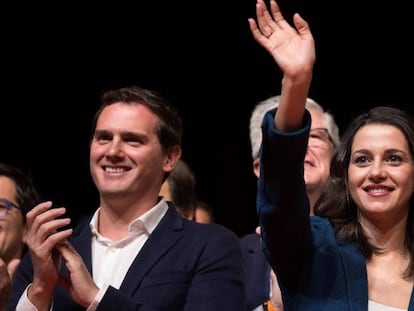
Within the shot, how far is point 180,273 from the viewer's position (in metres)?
2.62

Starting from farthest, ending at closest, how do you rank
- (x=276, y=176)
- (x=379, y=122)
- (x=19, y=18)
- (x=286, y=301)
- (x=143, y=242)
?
(x=19, y=18), (x=143, y=242), (x=379, y=122), (x=286, y=301), (x=276, y=176)

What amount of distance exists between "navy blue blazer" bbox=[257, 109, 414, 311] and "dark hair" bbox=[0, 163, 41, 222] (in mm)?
1353

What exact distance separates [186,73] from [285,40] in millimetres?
4054

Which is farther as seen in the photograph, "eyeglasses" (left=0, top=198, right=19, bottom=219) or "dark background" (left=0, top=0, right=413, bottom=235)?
"dark background" (left=0, top=0, right=413, bottom=235)

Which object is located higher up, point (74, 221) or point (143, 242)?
point (143, 242)

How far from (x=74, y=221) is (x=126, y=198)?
3.27 meters

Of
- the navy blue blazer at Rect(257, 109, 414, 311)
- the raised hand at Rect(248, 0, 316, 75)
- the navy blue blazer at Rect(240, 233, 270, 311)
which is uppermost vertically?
the raised hand at Rect(248, 0, 316, 75)

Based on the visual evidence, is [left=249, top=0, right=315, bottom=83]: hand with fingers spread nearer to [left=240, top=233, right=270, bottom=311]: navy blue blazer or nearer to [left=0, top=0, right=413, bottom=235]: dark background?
[left=240, top=233, right=270, bottom=311]: navy blue blazer

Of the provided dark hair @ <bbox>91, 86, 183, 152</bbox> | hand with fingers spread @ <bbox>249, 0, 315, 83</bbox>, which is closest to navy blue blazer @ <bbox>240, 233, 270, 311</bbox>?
dark hair @ <bbox>91, 86, 183, 152</bbox>

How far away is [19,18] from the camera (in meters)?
5.87

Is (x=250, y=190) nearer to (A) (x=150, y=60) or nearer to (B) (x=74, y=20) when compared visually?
(A) (x=150, y=60)

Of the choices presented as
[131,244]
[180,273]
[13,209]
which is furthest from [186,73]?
[180,273]

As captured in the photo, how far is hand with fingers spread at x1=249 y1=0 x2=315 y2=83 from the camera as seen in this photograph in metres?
2.10

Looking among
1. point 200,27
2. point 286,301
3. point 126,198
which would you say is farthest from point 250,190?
point 286,301
